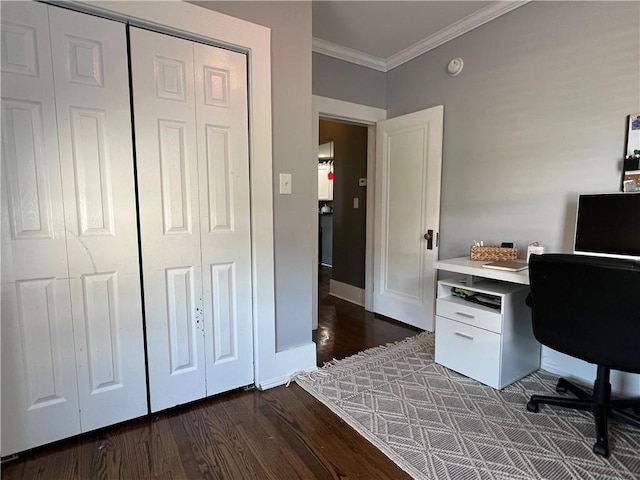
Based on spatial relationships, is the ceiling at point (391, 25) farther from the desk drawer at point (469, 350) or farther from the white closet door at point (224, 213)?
the desk drawer at point (469, 350)

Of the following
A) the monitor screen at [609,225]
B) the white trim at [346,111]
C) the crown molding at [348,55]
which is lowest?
the monitor screen at [609,225]

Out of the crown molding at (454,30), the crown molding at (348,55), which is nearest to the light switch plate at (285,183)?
the crown molding at (348,55)

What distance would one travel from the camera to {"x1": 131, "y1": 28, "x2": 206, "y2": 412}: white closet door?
1.63 m

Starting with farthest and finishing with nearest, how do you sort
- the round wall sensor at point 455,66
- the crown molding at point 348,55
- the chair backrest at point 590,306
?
the crown molding at point 348,55, the round wall sensor at point 455,66, the chair backrest at point 590,306

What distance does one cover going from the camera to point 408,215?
3.06m

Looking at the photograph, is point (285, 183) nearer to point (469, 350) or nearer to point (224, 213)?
point (224, 213)

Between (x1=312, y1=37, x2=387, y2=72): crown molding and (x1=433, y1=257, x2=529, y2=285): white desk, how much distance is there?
79.8 inches

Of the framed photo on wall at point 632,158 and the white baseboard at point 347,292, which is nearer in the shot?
the framed photo on wall at point 632,158

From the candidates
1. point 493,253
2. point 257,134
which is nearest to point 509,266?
point 493,253

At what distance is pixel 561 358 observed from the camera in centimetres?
215

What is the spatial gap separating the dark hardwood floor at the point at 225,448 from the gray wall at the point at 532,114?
178 centimetres

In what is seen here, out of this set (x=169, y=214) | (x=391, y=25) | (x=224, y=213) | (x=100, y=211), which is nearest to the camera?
(x=100, y=211)

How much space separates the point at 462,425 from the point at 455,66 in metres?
2.56

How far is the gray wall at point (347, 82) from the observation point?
2.87 metres
